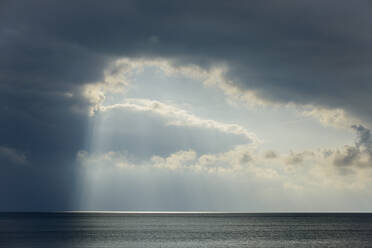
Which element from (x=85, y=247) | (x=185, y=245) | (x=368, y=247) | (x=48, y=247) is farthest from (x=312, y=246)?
(x=48, y=247)

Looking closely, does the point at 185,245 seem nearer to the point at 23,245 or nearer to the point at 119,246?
the point at 119,246

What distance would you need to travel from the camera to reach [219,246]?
9669cm

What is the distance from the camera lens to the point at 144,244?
3979 inches

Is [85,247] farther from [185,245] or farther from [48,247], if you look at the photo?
[185,245]

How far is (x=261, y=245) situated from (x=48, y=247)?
4943 cm

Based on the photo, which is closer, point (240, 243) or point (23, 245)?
point (23, 245)

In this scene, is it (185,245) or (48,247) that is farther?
(185,245)

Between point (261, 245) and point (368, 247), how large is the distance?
24659 mm

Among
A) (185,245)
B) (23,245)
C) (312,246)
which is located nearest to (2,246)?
(23,245)

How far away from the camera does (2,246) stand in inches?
3617

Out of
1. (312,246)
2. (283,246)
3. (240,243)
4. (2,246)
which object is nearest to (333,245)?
(312,246)

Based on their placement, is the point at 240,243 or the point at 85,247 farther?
the point at 240,243

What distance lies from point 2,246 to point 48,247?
32.5ft

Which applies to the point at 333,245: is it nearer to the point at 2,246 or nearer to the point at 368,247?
the point at 368,247
